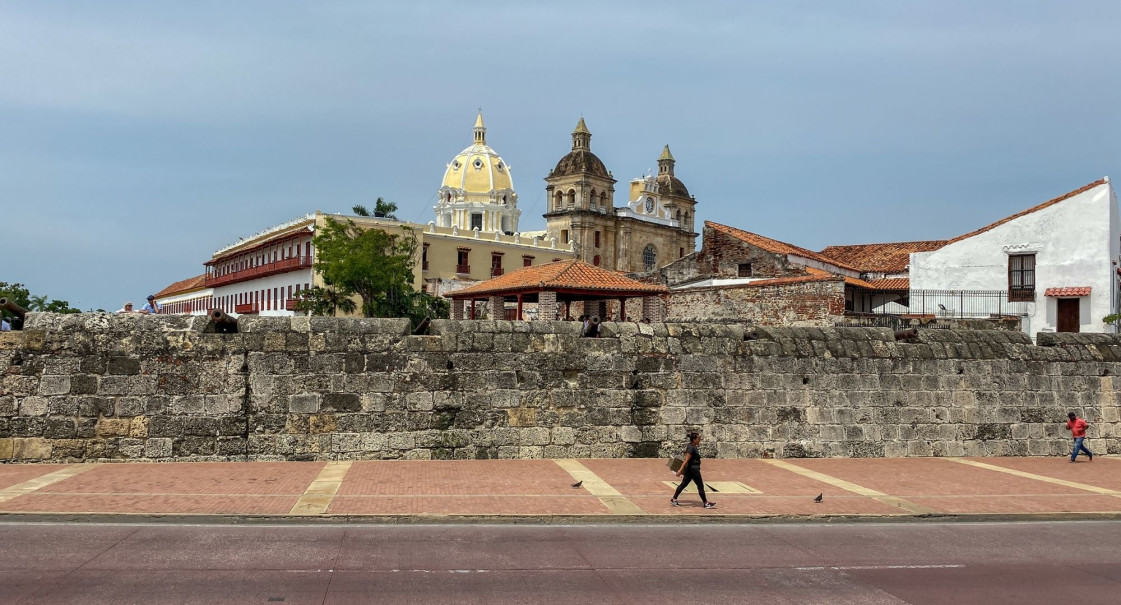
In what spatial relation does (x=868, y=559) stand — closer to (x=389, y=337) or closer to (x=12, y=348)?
(x=389, y=337)

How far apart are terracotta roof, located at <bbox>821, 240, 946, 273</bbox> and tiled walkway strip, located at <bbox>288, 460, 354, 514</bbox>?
34.5 metres

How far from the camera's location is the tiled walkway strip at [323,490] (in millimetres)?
11422

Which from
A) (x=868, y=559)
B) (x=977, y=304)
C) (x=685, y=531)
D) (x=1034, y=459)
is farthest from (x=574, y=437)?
(x=977, y=304)

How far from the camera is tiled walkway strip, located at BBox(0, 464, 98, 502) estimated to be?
38.2 feet

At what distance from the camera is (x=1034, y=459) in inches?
728

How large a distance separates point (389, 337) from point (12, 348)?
5458 mm

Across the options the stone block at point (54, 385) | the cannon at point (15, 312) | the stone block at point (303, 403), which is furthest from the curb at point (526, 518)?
the cannon at point (15, 312)

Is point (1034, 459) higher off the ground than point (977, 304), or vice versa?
point (977, 304)

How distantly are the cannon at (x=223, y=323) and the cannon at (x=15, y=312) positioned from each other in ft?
8.63

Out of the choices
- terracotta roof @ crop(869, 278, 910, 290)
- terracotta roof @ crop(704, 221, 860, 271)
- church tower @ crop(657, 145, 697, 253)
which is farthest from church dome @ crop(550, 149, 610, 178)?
terracotta roof @ crop(869, 278, 910, 290)

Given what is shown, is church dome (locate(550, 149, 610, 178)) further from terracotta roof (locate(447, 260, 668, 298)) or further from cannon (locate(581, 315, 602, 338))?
cannon (locate(581, 315, 602, 338))

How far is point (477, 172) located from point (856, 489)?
88.2 metres

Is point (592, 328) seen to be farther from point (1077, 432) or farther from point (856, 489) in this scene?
point (1077, 432)

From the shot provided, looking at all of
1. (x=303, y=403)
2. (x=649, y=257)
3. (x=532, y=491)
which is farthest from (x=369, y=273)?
(x=532, y=491)
